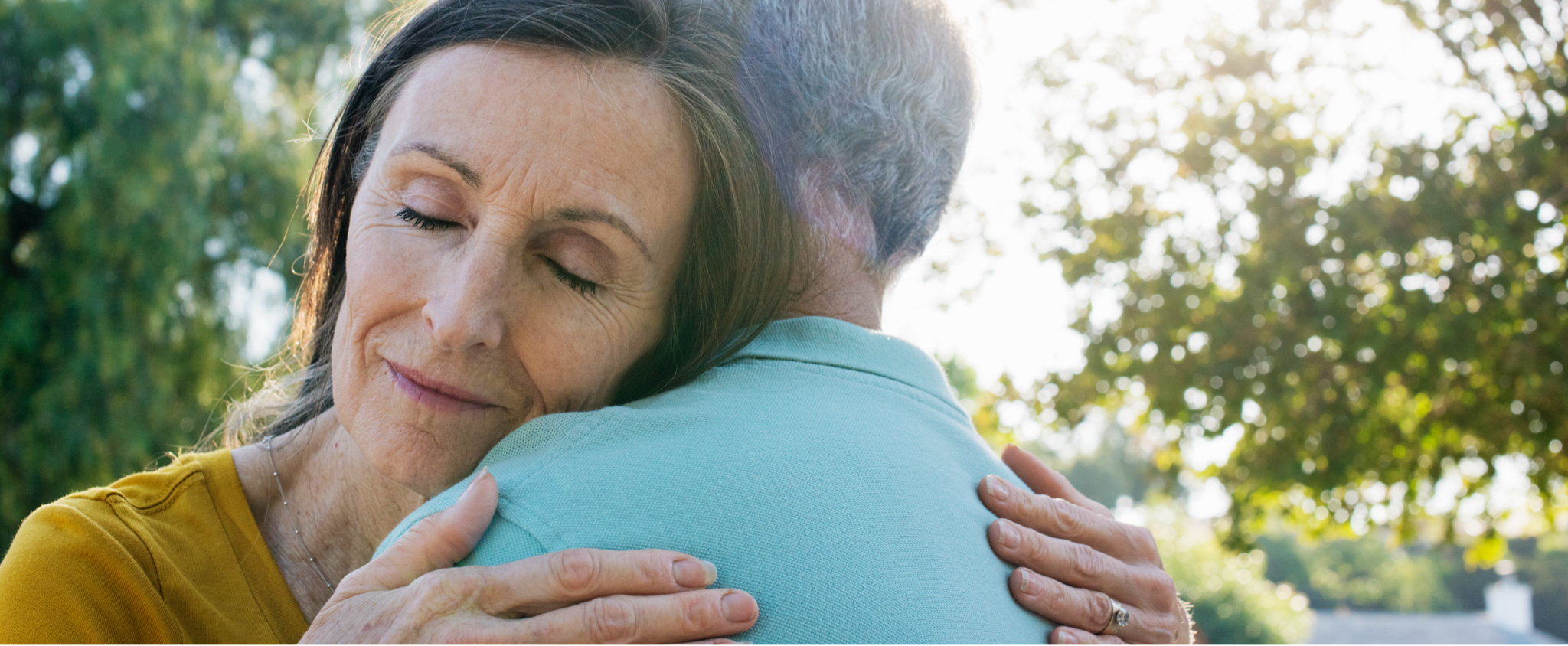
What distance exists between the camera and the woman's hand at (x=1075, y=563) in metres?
1.49

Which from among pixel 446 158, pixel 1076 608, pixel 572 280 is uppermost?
pixel 446 158

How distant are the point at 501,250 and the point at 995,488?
2.67 feet

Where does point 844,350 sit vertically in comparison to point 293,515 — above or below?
above

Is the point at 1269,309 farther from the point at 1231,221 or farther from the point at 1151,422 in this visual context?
the point at 1151,422

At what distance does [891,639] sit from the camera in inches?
46.7

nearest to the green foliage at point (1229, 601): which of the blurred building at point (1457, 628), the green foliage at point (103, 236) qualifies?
the blurred building at point (1457, 628)

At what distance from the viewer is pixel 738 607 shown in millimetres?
1162

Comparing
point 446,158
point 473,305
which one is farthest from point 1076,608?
point 446,158

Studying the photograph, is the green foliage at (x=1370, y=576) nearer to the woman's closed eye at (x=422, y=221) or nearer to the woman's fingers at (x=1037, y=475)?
the woman's fingers at (x=1037, y=475)

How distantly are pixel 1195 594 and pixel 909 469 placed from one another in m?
20.1

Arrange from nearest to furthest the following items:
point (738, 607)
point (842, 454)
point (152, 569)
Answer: point (738, 607)
point (842, 454)
point (152, 569)

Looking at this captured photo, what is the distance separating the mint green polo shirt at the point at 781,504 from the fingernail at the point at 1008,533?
0.03 m

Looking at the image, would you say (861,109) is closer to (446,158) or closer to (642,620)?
(446,158)

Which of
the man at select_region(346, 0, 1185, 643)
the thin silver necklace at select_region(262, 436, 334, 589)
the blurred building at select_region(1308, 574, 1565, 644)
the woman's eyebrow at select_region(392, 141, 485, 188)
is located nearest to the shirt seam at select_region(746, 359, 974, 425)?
the man at select_region(346, 0, 1185, 643)
